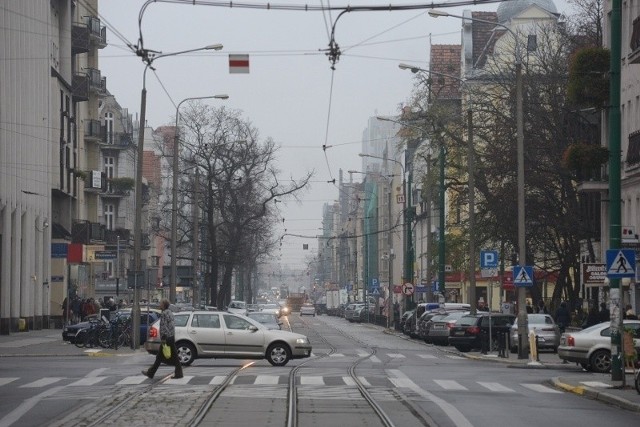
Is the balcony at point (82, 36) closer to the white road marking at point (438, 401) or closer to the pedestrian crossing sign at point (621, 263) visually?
the white road marking at point (438, 401)

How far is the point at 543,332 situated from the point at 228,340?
15721 millimetres

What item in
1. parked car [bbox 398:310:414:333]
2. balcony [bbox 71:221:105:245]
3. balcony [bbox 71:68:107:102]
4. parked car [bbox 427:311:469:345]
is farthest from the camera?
balcony [bbox 71:221:105:245]

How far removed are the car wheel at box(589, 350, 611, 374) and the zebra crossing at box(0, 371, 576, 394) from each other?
506cm

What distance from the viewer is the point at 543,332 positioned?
49156 millimetres

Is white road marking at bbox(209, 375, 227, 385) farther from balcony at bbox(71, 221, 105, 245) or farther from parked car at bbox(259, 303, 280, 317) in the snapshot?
balcony at bbox(71, 221, 105, 245)

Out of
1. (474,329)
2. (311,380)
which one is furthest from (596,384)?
(474,329)

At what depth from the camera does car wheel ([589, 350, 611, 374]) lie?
35.4 metres

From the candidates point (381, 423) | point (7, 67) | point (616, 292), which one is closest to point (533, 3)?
point (7, 67)

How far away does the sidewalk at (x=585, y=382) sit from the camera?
2511 centimetres

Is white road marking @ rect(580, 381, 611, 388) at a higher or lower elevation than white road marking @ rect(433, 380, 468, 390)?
higher

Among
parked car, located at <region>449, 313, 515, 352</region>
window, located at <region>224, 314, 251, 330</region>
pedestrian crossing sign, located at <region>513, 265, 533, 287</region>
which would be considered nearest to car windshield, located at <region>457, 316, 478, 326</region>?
parked car, located at <region>449, 313, 515, 352</region>

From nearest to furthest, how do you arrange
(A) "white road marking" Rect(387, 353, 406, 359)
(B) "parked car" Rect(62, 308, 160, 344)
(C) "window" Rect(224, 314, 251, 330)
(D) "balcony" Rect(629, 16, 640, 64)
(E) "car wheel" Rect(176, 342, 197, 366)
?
(E) "car wheel" Rect(176, 342, 197, 366), (C) "window" Rect(224, 314, 251, 330), (D) "balcony" Rect(629, 16, 640, 64), (A) "white road marking" Rect(387, 353, 406, 359), (B) "parked car" Rect(62, 308, 160, 344)

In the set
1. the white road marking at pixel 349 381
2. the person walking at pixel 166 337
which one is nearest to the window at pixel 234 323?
the white road marking at pixel 349 381

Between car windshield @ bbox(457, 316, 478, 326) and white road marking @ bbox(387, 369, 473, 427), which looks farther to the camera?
car windshield @ bbox(457, 316, 478, 326)
